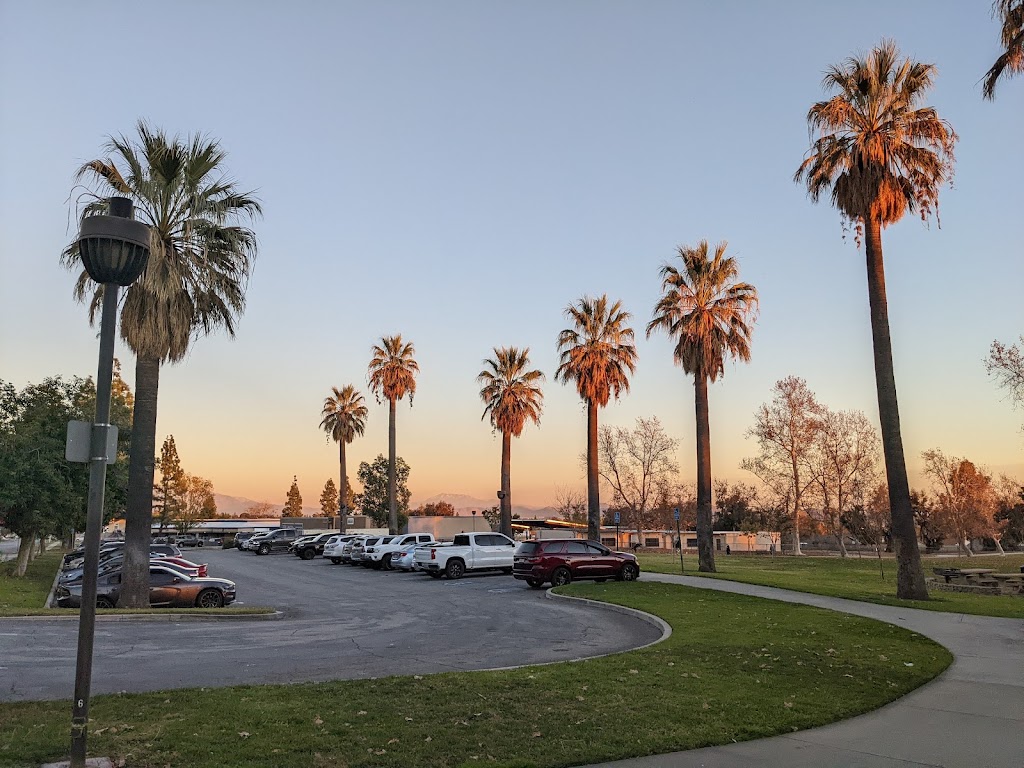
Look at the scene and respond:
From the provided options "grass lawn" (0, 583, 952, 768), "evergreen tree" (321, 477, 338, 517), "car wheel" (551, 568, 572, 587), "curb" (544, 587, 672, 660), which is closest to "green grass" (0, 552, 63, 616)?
"grass lawn" (0, 583, 952, 768)

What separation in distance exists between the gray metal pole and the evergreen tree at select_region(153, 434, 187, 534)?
10326 cm

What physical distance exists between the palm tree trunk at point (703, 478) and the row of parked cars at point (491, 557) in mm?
4191

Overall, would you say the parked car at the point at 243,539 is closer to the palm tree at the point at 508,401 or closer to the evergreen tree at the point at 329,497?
the palm tree at the point at 508,401

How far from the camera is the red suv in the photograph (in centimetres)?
2772

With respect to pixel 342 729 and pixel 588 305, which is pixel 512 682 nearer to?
pixel 342 729

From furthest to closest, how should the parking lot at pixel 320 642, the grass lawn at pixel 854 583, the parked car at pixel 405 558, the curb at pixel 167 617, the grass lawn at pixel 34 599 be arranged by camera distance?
1. the parked car at pixel 405 558
2. the grass lawn at pixel 854 583
3. the grass lawn at pixel 34 599
4. the curb at pixel 167 617
5. the parking lot at pixel 320 642

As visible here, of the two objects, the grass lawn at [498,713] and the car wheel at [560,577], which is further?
the car wheel at [560,577]

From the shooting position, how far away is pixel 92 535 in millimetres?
6766

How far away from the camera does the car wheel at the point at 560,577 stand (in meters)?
27.8

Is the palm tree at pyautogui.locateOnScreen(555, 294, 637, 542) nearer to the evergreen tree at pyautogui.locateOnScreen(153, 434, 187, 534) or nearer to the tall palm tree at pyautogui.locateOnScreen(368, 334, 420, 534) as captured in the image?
the tall palm tree at pyautogui.locateOnScreen(368, 334, 420, 534)

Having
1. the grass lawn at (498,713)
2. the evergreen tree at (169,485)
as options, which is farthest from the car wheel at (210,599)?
the evergreen tree at (169,485)

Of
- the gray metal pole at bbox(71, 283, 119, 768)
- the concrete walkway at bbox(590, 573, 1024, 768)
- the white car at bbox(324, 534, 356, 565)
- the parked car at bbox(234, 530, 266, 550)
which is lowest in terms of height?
the parked car at bbox(234, 530, 266, 550)

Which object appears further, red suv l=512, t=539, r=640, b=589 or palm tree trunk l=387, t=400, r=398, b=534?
palm tree trunk l=387, t=400, r=398, b=534

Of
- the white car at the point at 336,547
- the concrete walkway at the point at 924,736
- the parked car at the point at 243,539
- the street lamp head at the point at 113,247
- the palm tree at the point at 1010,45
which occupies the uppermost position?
the palm tree at the point at 1010,45
